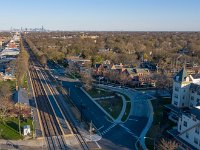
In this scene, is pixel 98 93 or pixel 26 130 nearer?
pixel 26 130

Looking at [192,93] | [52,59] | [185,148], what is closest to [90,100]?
[192,93]

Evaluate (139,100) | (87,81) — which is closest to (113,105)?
(139,100)

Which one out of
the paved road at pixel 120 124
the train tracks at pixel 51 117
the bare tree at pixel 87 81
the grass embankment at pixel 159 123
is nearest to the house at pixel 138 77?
the paved road at pixel 120 124

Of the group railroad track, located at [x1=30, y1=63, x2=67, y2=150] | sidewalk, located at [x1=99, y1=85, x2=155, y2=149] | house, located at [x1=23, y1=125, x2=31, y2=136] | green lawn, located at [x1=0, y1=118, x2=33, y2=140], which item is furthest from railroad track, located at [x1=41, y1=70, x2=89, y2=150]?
sidewalk, located at [x1=99, y1=85, x2=155, y2=149]

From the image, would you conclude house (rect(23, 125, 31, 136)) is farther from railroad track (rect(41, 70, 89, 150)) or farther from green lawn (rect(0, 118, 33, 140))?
railroad track (rect(41, 70, 89, 150))

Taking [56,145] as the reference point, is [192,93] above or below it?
above

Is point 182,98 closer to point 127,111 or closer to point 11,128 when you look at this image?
point 127,111

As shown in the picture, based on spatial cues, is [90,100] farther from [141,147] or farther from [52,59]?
[52,59]
